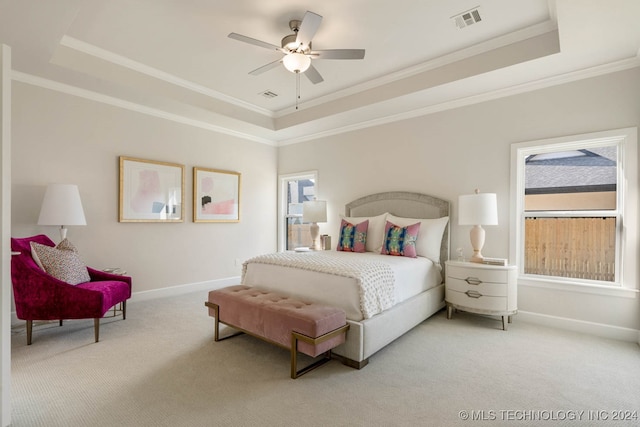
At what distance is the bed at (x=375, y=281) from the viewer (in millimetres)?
2510

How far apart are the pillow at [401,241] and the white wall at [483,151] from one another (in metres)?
0.66

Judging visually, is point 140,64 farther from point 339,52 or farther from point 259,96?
point 339,52

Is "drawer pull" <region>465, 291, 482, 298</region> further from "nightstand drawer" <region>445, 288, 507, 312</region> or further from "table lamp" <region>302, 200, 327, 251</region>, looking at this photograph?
"table lamp" <region>302, 200, 327, 251</region>

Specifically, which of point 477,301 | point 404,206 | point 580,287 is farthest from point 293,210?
point 580,287

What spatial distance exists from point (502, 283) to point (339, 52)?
2.78 metres

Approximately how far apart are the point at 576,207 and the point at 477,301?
1.46 m

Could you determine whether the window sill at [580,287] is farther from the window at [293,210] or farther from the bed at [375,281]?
the window at [293,210]

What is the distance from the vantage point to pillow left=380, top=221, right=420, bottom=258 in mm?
3756

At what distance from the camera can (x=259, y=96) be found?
15.1ft

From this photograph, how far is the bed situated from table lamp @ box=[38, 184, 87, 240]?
6.12 feet

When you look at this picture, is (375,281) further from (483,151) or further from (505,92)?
(505,92)

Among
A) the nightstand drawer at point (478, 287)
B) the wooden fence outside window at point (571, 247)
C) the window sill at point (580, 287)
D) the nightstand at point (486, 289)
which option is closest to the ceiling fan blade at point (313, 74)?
the nightstand at point (486, 289)

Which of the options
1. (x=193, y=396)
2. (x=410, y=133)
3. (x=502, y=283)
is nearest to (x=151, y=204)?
(x=193, y=396)

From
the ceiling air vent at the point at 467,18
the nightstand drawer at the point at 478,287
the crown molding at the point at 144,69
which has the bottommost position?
the nightstand drawer at the point at 478,287
